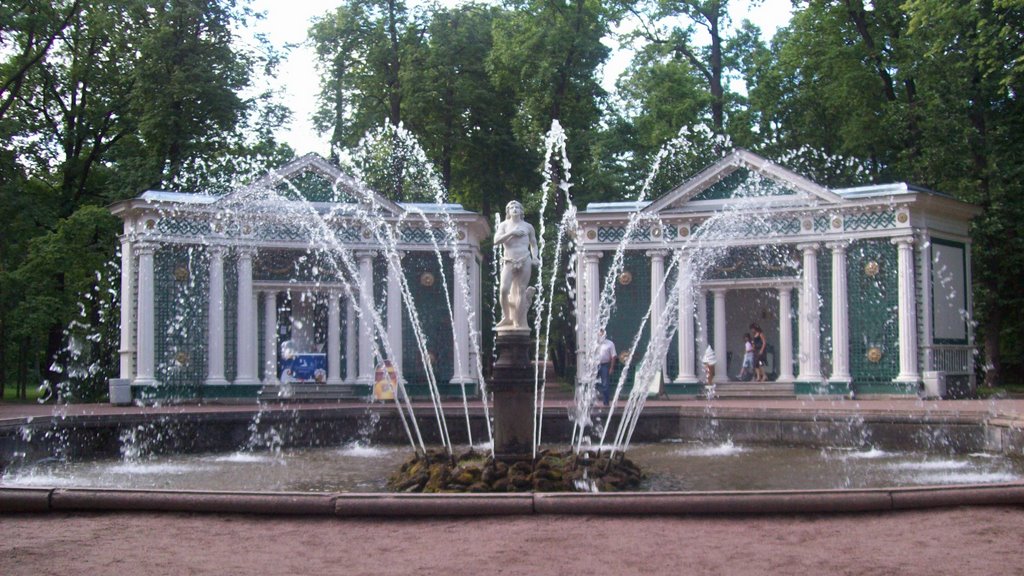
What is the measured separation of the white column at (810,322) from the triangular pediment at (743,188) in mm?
1200

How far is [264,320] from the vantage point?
27.3m

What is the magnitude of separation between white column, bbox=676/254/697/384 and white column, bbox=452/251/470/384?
514 centimetres

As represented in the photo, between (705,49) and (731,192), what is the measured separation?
512 inches

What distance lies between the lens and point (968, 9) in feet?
81.4

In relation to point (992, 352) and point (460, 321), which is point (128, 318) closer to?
point (460, 321)

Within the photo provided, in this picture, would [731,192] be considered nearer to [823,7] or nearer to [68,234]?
[823,7]

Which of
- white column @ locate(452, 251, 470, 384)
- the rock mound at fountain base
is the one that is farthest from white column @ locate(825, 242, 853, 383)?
the rock mound at fountain base

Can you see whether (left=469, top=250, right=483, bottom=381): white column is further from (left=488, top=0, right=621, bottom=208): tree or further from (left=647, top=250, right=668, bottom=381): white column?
(left=488, top=0, right=621, bottom=208): tree

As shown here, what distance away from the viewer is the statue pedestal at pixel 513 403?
38.7ft

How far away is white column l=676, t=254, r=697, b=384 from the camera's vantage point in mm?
27219

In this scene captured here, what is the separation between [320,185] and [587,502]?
19782mm

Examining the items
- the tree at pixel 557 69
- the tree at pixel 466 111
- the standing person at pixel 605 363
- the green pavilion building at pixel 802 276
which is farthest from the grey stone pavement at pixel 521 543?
the tree at pixel 466 111

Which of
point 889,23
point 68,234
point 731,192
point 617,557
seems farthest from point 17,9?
point 617,557

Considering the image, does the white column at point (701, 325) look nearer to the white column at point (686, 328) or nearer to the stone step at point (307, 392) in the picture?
the white column at point (686, 328)
